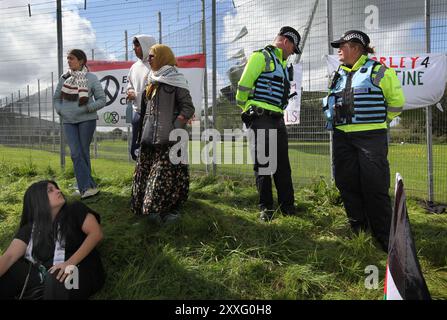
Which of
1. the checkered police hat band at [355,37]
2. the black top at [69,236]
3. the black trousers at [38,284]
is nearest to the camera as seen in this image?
the black trousers at [38,284]

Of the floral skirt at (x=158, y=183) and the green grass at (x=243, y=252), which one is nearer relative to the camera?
the green grass at (x=243, y=252)

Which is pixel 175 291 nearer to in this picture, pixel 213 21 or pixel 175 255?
pixel 175 255

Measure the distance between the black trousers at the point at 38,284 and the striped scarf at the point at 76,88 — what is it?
2447 mm

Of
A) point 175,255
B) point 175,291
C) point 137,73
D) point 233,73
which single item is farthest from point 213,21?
point 175,291

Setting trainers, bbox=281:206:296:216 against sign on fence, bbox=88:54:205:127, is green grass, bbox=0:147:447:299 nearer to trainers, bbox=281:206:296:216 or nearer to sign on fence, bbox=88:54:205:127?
trainers, bbox=281:206:296:216

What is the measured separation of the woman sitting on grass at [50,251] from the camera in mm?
2584

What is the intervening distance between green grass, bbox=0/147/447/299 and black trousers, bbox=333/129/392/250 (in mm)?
205

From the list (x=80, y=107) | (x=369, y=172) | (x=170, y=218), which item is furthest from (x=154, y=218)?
(x=369, y=172)

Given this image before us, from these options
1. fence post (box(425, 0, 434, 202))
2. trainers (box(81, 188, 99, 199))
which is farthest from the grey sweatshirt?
fence post (box(425, 0, 434, 202))

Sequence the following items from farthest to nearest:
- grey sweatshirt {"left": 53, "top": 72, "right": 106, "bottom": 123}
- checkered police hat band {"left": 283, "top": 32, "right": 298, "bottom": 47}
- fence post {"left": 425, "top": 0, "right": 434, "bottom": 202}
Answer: fence post {"left": 425, "top": 0, "right": 434, "bottom": 202} → grey sweatshirt {"left": 53, "top": 72, "right": 106, "bottom": 123} → checkered police hat band {"left": 283, "top": 32, "right": 298, "bottom": 47}

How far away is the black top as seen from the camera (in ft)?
8.80

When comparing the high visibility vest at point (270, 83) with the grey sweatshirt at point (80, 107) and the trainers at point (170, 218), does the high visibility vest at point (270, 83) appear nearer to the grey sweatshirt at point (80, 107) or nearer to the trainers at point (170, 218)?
the trainers at point (170, 218)

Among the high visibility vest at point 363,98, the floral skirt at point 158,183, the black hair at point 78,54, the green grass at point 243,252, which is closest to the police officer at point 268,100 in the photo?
the green grass at point 243,252
